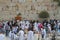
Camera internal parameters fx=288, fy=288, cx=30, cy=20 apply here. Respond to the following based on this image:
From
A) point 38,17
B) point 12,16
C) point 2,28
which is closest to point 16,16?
point 12,16

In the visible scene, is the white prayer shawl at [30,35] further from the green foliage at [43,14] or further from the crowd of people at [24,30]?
the green foliage at [43,14]

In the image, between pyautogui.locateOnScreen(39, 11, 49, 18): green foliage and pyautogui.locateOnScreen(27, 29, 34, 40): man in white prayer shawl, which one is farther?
pyautogui.locateOnScreen(39, 11, 49, 18): green foliage

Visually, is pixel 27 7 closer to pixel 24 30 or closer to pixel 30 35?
pixel 24 30

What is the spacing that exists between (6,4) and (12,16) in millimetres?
1412

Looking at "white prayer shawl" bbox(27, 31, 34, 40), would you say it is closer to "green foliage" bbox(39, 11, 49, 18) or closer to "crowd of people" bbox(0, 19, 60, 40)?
"crowd of people" bbox(0, 19, 60, 40)

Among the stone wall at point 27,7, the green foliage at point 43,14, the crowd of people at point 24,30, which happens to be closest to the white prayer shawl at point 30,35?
the crowd of people at point 24,30

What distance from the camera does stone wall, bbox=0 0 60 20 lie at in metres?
27.3

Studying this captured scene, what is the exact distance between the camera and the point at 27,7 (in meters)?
27.6

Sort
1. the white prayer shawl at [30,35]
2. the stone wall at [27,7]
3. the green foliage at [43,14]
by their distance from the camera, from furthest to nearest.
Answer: the stone wall at [27,7] < the green foliage at [43,14] < the white prayer shawl at [30,35]

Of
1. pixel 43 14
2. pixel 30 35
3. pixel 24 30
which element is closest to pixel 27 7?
pixel 43 14

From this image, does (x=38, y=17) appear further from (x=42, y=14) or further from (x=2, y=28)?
(x=2, y=28)

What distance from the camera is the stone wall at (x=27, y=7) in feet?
89.6

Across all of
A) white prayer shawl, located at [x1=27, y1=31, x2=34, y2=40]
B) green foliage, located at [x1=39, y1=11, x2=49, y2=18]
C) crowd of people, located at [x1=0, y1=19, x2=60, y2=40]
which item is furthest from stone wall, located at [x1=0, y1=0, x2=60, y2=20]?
white prayer shawl, located at [x1=27, y1=31, x2=34, y2=40]

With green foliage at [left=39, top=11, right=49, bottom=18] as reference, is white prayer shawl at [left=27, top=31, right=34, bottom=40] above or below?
above
